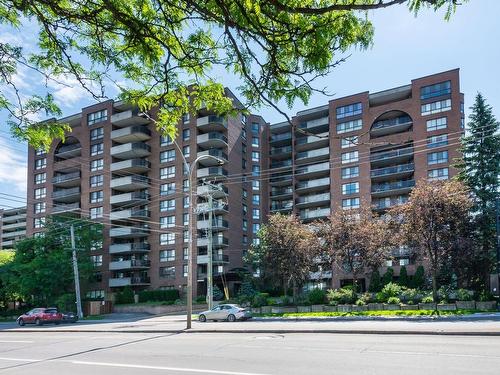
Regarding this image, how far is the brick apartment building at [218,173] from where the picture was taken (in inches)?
2472

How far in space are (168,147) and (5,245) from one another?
9154cm

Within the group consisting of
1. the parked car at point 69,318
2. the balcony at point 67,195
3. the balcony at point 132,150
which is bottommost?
the parked car at point 69,318

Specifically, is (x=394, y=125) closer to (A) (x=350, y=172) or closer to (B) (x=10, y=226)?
(A) (x=350, y=172)

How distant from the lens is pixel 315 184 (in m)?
71.7

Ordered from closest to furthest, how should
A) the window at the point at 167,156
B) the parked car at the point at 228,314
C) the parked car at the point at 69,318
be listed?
the parked car at the point at 228,314 < the parked car at the point at 69,318 < the window at the point at 167,156

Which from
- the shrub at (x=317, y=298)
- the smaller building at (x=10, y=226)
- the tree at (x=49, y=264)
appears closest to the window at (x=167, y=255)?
the tree at (x=49, y=264)

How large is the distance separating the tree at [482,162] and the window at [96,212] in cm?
4633

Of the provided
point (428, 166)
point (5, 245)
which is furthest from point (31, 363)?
point (5, 245)

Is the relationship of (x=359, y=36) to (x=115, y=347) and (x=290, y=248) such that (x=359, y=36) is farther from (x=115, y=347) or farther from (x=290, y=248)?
(x=290, y=248)

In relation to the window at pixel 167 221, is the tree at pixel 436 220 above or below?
below

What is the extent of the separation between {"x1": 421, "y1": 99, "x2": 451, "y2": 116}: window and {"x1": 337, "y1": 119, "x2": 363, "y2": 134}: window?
849cm

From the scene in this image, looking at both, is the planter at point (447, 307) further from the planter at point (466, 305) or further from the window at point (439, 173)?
the window at point (439, 173)

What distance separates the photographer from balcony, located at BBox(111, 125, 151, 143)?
2648 inches

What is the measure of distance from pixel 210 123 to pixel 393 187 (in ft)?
80.8
